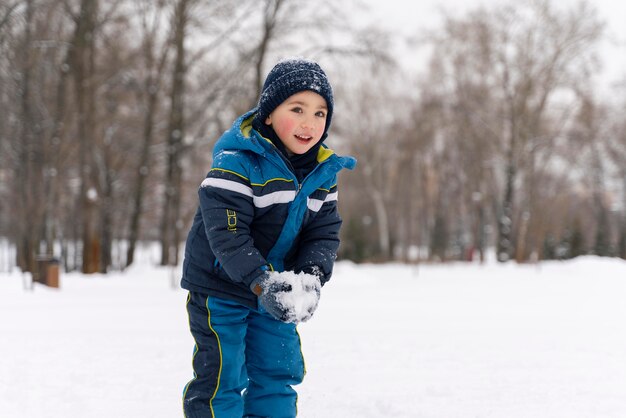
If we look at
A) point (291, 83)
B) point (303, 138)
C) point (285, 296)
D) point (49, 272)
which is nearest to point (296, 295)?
point (285, 296)

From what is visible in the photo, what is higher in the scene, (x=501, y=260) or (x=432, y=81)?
(x=432, y=81)

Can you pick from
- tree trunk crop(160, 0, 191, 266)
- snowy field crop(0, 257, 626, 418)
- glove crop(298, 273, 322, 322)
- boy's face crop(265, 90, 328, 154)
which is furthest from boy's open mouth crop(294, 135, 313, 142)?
tree trunk crop(160, 0, 191, 266)

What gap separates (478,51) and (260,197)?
73.2 feet

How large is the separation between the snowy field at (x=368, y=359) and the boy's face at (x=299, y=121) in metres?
1.41

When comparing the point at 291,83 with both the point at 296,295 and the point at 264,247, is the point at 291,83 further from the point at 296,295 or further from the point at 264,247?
the point at 296,295

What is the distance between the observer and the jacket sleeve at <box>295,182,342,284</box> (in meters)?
2.29

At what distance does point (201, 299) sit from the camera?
7.48 ft

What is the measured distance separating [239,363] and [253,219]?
1.80 ft

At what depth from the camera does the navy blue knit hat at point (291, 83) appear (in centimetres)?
232

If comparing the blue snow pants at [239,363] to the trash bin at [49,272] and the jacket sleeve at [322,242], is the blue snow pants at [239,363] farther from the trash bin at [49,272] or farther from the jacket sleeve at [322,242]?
the trash bin at [49,272]

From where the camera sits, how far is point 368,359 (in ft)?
13.8

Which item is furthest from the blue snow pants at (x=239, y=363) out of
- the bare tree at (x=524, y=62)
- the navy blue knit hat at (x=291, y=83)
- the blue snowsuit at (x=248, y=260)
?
the bare tree at (x=524, y=62)

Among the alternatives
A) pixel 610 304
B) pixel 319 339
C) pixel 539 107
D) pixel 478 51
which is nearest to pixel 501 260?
pixel 539 107

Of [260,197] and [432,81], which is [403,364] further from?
[432,81]
